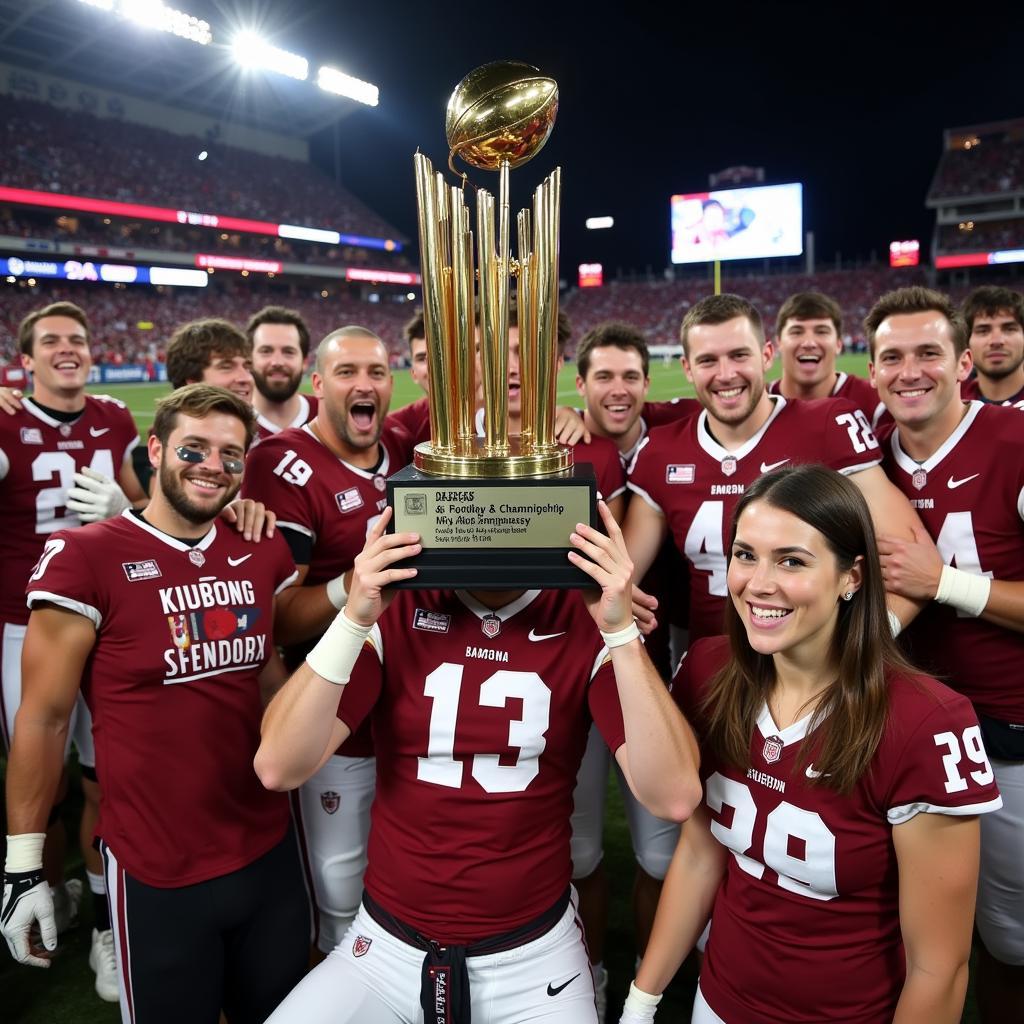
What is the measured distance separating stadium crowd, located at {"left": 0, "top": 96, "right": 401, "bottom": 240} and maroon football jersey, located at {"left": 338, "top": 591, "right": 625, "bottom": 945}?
33.0 meters

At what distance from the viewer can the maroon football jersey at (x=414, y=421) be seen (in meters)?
3.26

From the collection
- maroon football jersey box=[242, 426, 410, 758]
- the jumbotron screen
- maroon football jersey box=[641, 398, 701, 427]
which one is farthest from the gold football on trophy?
the jumbotron screen

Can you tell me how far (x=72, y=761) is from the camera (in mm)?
4070

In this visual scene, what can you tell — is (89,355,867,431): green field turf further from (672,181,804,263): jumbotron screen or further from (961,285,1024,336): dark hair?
(961,285,1024,336): dark hair

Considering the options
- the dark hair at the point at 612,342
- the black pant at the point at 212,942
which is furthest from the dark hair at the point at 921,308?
the black pant at the point at 212,942

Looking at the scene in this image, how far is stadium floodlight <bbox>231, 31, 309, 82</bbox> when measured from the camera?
30.7 m

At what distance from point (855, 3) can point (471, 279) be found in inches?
1164

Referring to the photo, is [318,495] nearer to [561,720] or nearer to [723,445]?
[561,720]

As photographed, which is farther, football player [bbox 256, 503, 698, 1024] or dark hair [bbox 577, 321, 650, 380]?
dark hair [bbox 577, 321, 650, 380]

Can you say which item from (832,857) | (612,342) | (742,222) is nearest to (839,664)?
(832,857)

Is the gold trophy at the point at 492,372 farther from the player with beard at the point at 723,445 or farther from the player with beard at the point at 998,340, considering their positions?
the player with beard at the point at 998,340

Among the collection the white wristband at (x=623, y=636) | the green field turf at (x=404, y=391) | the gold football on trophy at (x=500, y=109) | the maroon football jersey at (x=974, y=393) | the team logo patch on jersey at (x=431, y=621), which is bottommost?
the team logo patch on jersey at (x=431, y=621)

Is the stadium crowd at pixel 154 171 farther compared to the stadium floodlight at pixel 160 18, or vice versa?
the stadium crowd at pixel 154 171

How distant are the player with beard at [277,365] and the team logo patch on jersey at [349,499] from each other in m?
1.46
